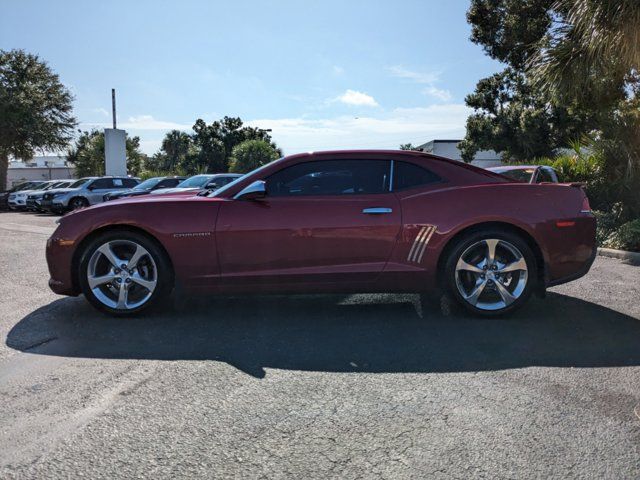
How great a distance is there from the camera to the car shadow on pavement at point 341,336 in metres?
3.81

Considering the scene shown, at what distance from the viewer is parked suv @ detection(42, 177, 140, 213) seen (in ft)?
73.9

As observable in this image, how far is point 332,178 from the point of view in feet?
Result: 16.4

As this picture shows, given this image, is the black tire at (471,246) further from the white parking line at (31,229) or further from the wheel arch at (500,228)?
the white parking line at (31,229)

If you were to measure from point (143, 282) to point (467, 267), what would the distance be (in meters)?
2.89

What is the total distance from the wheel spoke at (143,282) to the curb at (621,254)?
727 centimetres

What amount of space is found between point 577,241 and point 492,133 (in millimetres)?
25713

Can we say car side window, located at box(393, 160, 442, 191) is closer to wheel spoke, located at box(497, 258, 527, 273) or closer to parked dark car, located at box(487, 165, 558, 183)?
wheel spoke, located at box(497, 258, 527, 273)

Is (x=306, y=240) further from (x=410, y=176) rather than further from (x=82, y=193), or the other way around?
(x=82, y=193)

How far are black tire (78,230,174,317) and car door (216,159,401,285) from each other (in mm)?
530

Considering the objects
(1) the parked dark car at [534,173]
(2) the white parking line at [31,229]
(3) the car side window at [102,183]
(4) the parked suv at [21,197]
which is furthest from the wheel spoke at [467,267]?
(4) the parked suv at [21,197]

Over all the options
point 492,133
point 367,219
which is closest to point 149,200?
point 367,219

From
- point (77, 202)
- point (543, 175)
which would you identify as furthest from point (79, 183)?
point (543, 175)

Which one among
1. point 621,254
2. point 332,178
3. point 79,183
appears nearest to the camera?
point 332,178

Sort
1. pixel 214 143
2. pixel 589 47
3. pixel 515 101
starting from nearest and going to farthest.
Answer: pixel 589 47
pixel 515 101
pixel 214 143
